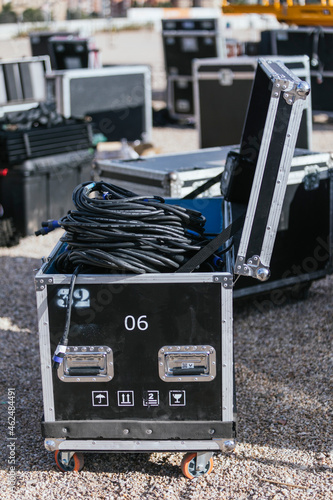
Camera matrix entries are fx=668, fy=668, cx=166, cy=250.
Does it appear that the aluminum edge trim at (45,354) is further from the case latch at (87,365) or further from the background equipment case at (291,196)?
the background equipment case at (291,196)

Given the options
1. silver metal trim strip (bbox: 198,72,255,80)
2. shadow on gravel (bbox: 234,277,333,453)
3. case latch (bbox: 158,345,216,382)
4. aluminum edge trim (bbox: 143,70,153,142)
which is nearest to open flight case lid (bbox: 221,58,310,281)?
case latch (bbox: 158,345,216,382)

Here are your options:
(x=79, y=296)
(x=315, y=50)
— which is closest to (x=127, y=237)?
(x=79, y=296)

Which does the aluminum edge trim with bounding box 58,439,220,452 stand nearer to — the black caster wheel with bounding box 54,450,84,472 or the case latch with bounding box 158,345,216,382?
the black caster wheel with bounding box 54,450,84,472

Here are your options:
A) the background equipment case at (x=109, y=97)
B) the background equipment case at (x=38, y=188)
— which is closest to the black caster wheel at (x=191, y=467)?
the background equipment case at (x=38, y=188)

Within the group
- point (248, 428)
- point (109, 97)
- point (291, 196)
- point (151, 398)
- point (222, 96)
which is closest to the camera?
point (151, 398)

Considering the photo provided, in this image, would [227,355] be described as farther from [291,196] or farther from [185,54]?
[185,54]

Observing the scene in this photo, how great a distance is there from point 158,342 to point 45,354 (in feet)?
1.50

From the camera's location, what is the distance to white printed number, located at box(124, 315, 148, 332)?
2.65 metres

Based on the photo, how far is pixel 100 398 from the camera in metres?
2.72

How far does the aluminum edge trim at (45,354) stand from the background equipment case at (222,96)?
14.6ft

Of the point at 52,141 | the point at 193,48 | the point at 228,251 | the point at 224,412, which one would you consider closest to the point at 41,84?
the point at 52,141

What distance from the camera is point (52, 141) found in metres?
6.30

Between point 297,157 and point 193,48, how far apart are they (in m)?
8.10

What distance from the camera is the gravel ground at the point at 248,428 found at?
2.78 m
